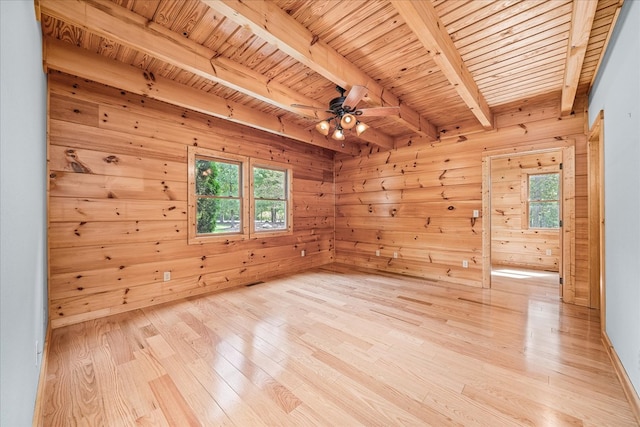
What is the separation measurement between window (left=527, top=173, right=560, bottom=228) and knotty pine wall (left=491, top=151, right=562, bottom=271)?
147 millimetres

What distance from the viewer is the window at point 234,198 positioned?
3.71 m

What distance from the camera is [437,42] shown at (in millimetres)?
1876

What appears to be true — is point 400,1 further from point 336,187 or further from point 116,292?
point 336,187

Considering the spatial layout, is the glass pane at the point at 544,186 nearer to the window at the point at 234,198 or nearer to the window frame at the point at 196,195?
the window at the point at 234,198

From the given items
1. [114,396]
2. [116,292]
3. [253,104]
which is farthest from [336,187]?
→ [114,396]

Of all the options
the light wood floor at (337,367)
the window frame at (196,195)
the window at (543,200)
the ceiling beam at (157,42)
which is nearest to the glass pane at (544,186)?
the window at (543,200)

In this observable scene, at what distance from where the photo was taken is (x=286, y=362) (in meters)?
1.99

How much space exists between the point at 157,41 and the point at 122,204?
1.93m

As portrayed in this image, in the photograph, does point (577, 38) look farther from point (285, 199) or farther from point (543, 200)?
point (543, 200)

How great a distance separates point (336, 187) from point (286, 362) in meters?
4.38

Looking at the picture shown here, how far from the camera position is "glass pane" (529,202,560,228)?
5.27 meters

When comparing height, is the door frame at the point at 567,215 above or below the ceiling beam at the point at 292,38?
below

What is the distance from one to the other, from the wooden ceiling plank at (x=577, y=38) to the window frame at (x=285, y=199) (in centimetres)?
391

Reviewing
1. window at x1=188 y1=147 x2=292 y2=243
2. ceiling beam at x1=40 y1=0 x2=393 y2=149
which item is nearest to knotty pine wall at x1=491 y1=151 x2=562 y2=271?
window at x1=188 y1=147 x2=292 y2=243
